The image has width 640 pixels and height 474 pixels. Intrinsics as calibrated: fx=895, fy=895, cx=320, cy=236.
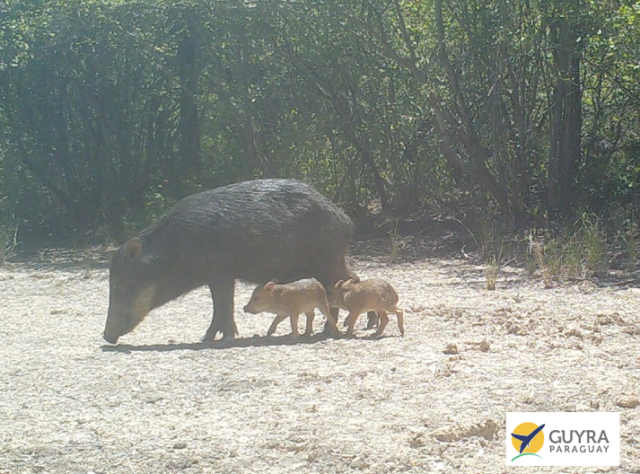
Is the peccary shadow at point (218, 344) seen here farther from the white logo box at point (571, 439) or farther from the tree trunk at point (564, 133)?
the tree trunk at point (564, 133)

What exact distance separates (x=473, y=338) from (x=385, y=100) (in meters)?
7.40

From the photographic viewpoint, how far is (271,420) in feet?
15.4

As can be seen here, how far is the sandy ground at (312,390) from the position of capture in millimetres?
4238

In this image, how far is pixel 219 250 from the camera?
714 cm

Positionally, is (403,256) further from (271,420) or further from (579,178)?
(271,420)

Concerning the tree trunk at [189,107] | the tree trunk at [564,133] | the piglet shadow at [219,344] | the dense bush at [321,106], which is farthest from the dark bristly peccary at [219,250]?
the tree trunk at [189,107]

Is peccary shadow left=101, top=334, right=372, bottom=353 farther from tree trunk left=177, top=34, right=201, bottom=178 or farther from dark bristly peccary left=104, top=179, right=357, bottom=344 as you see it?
tree trunk left=177, top=34, right=201, bottom=178

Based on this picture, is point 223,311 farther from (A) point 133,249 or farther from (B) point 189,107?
(B) point 189,107

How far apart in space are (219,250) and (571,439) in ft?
12.0

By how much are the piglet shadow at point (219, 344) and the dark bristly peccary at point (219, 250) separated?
11cm

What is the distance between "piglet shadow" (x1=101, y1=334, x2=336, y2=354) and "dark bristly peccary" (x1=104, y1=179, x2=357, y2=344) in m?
0.11

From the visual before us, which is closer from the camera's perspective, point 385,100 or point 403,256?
point 403,256

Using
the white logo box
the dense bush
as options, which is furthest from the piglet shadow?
the dense bush

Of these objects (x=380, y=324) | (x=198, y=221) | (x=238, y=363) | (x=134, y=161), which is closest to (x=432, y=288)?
(x=380, y=324)
